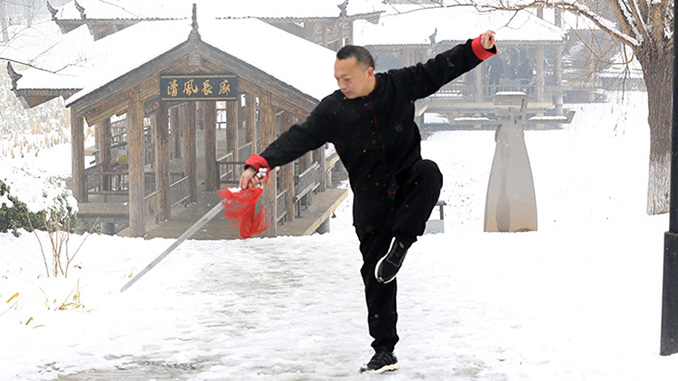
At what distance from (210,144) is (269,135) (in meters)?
3.95

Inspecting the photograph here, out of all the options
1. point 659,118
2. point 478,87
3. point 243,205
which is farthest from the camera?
point 478,87

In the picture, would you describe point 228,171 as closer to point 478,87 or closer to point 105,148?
point 105,148

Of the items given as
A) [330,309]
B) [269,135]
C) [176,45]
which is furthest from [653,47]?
[330,309]

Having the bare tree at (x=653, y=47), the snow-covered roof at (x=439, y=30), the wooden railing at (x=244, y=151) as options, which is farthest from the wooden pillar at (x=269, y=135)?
the snow-covered roof at (x=439, y=30)

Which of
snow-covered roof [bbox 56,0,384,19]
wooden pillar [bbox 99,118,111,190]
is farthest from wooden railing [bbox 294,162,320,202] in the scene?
snow-covered roof [bbox 56,0,384,19]

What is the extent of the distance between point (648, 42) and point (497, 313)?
6.63m

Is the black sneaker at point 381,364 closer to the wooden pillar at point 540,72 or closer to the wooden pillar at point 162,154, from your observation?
the wooden pillar at point 162,154

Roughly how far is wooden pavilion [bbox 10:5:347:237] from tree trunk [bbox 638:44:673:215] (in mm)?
4775

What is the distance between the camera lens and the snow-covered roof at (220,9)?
2200cm

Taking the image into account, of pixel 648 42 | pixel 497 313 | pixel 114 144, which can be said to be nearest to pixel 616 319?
pixel 497 313

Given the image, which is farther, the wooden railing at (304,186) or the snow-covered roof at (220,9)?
the snow-covered roof at (220,9)

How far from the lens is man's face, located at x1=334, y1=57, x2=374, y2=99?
4.68 metres

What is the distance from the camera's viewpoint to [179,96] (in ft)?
44.0

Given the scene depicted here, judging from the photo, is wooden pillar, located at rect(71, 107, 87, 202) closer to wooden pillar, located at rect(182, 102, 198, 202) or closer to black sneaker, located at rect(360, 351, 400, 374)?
wooden pillar, located at rect(182, 102, 198, 202)
